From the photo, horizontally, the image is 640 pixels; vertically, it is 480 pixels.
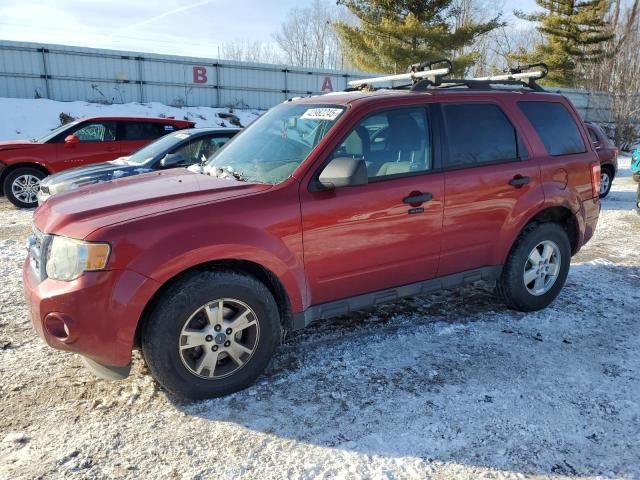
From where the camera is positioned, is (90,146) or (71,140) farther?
(90,146)

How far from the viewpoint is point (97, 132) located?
10.1 meters

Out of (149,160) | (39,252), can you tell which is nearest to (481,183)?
(39,252)

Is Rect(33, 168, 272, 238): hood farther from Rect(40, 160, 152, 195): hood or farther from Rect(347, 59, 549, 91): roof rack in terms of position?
Rect(40, 160, 152, 195): hood

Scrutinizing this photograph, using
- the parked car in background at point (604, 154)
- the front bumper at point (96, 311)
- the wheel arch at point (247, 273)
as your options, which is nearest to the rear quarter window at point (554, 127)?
the wheel arch at point (247, 273)

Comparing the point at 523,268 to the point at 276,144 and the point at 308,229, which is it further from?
the point at 276,144

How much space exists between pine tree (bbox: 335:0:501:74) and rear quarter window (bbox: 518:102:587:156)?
2066 centimetres

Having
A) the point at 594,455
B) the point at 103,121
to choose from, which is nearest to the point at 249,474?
the point at 594,455

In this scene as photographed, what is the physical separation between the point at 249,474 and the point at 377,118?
2464 millimetres

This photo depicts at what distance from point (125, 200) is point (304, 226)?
3.72 ft

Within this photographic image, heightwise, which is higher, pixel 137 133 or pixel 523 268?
pixel 137 133

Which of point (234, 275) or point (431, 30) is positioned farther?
point (431, 30)

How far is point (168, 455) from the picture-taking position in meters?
2.70

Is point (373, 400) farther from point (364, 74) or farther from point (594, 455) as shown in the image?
point (364, 74)

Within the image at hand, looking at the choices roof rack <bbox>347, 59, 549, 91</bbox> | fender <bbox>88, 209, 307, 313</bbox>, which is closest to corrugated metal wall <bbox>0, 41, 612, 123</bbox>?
roof rack <bbox>347, 59, 549, 91</bbox>
